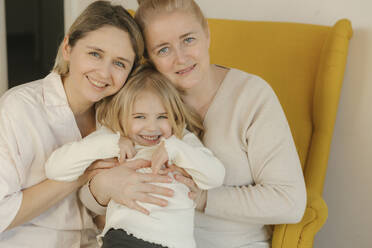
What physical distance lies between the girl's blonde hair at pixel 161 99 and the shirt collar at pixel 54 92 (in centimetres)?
17

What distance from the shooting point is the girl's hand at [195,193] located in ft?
4.59

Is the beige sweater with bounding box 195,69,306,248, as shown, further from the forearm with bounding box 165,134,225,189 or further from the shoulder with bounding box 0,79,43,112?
the shoulder with bounding box 0,79,43,112

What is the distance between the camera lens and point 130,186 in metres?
1.36

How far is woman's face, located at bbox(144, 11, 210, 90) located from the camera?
58.3 inches

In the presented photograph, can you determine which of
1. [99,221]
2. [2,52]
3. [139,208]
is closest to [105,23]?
[139,208]

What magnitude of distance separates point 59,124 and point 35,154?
0.43ft

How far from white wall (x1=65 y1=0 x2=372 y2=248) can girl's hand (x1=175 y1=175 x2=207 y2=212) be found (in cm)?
96

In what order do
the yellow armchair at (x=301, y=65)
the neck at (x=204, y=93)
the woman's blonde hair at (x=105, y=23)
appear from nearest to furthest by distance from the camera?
the woman's blonde hair at (x=105, y=23), the neck at (x=204, y=93), the yellow armchair at (x=301, y=65)

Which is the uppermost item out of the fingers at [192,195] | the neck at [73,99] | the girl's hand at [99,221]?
the neck at [73,99]

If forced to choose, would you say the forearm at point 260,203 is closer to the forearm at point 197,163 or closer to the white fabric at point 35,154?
the forearm at point 197,163

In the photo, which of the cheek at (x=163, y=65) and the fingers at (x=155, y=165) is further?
the cheek at (x=163, y=65)

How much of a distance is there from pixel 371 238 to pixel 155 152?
1.29m

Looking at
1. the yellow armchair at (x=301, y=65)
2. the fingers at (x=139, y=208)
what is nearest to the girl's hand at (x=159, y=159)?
the fingers at (x=139, y=208)

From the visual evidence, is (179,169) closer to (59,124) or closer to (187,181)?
(187,181)
